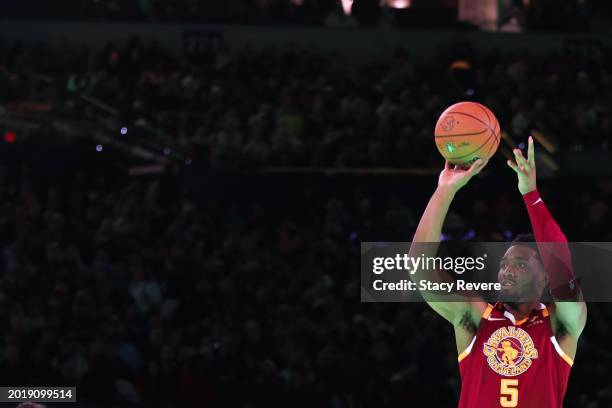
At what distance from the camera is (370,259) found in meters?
15.6

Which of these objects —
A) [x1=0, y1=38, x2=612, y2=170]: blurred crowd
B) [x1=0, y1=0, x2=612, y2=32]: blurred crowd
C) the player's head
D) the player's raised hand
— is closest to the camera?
the player's raised hand

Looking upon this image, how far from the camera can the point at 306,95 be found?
2073 cm

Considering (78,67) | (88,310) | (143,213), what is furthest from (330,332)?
(78,67)

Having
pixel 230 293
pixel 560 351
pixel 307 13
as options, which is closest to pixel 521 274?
pixel 560 351

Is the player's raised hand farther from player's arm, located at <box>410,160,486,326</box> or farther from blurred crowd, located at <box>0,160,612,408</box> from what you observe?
blurred crowd, located at <box>0,160,612,408</box>

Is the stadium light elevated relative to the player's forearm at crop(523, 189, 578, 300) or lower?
elevated

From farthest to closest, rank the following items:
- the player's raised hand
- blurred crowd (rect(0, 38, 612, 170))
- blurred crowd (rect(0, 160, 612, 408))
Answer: blurred crowd (rect(0, 38, 612, 170)) → blurred crowd (rect(0, 160, 612, 408)) → the player's raised hand

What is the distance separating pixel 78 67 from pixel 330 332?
10.1 m

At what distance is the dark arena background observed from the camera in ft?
45.1

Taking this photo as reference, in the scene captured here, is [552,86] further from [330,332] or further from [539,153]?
[330,332]

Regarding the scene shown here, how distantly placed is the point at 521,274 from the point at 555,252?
7.8 inches

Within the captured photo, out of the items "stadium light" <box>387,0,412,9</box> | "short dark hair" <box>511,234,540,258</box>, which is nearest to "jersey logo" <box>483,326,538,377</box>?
"short dark hair" <box>511,234,540,258</box>

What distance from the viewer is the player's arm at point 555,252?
560cm

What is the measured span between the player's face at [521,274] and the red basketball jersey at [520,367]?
181 millimetres
